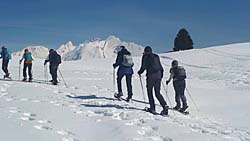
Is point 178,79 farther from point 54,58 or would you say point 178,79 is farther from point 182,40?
point 182,40

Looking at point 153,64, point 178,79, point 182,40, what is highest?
point 182,40

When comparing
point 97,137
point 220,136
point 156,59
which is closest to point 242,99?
point 156,59

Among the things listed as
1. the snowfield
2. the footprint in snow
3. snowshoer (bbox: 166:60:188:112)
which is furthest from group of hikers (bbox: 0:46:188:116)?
the footprint in snow

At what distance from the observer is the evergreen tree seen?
76125mm

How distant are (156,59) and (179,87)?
288cm

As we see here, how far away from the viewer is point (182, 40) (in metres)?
76.8

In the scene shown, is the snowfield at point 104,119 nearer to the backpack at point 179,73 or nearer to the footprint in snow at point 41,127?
the footprint in snow at point 41,127

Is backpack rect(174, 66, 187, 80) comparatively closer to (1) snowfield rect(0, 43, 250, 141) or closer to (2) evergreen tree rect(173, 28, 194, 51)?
(1) snowfield rect(0, 43, 250, 141)

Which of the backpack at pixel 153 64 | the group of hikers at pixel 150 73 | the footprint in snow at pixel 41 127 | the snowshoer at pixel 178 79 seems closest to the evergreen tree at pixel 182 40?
the group of hikers at pixel 150 73

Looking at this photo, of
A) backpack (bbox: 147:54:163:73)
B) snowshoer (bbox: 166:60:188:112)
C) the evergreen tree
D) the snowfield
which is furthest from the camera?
the evergreen tree

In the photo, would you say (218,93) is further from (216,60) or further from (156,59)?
(216,60)

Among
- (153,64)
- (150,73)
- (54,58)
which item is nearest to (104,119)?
(150,73)

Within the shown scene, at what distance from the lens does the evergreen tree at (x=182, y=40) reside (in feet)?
250

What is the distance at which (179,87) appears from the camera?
15.3m
